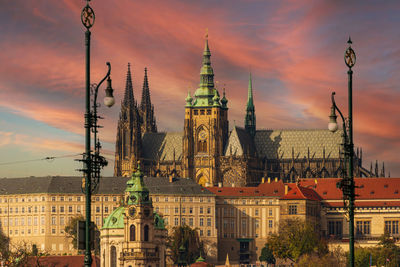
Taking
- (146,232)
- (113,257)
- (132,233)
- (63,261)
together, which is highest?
(146,232)

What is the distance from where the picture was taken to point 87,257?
4941 centimetres

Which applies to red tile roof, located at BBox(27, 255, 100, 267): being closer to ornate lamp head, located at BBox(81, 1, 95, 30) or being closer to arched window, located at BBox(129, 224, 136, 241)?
→ arched window, located at BBox(129, 224, 136, 241)

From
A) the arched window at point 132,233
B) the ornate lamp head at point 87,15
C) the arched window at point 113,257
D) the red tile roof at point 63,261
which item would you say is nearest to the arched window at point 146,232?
the arched window at point 132,233

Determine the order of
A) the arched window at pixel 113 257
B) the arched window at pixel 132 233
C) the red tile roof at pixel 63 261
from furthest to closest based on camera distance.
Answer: the arched window at pixel 132 233, the arched window at pixel 113 257, the red tile roof at pixel 63 261

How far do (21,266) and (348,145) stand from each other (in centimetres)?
8391

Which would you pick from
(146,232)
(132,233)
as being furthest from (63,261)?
(146,232)

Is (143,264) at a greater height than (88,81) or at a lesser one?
lesser

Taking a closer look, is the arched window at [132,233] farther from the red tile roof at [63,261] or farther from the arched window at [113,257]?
the red tile roof at [63,261]

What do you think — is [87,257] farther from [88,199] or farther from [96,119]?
[96,119]

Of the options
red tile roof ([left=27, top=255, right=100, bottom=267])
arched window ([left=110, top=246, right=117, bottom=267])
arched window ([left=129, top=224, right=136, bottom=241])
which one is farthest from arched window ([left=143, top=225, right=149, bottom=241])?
red tile roof ([left=27, top=255, right=100, bottom=267])

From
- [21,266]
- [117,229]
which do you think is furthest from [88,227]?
[117,229]

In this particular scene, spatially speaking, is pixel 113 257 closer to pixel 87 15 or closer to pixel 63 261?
pixel 63 261

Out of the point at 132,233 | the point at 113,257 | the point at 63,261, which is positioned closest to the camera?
the point at 63,261

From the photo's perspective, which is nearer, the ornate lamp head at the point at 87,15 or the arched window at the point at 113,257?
the ornate lamp head at the point at 87,15
